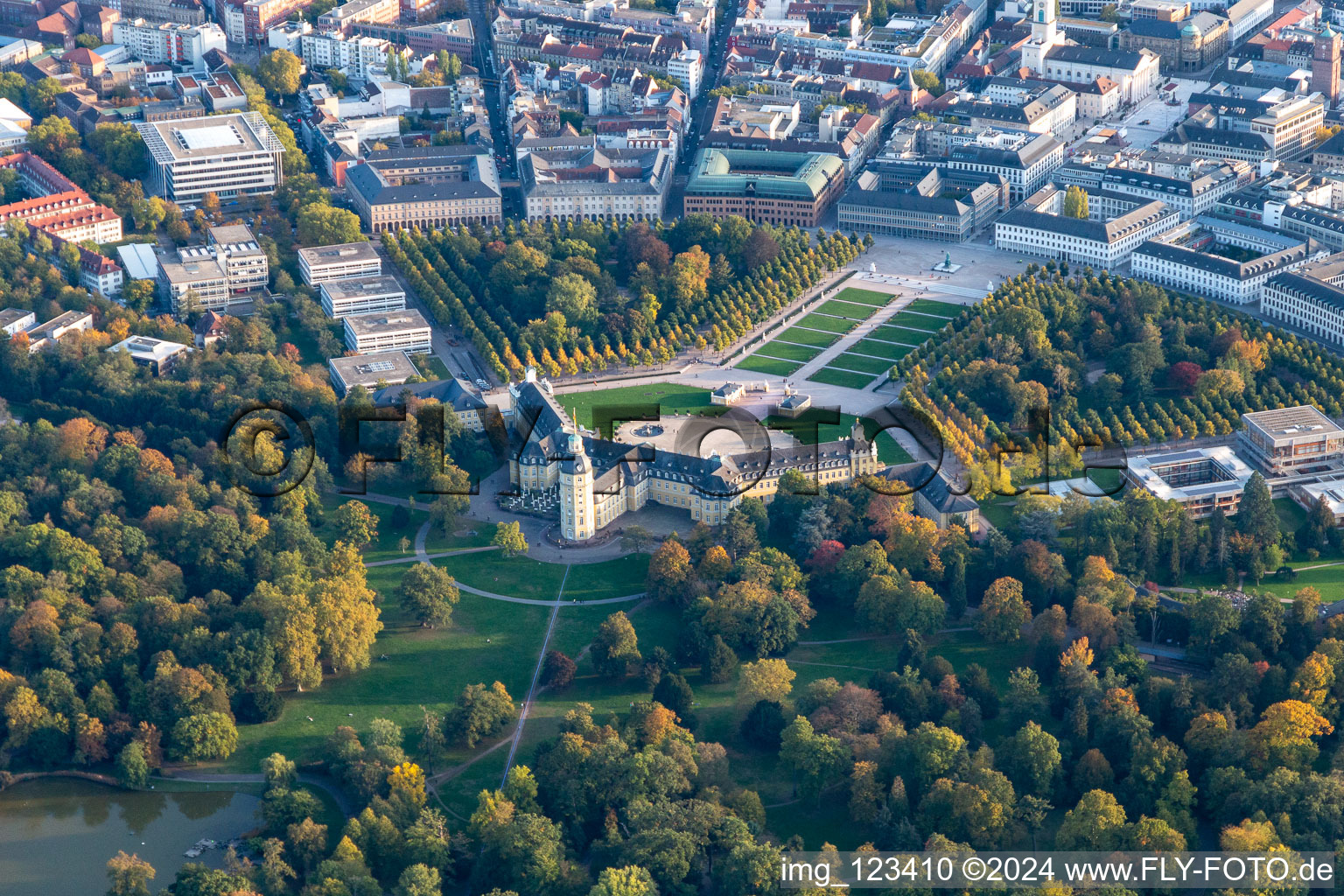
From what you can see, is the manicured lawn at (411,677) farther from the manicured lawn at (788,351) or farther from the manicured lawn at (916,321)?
the manicured lawn at (916,321)

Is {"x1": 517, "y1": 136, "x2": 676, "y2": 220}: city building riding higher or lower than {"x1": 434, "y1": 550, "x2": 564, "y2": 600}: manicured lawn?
higher

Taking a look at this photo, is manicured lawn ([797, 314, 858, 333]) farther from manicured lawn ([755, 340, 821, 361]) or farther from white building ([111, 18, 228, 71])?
white building ([111, 18, 228, 71])

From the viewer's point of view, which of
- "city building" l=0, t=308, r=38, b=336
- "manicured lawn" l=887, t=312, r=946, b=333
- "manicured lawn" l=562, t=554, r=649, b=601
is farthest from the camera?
"manicured lawn" l=887, t=312, r=946, b=333

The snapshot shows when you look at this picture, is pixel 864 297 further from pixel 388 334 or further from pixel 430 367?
pixel 388 334

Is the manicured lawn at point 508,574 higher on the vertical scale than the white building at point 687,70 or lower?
lower

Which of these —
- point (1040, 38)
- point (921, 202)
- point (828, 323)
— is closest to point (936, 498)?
point (828, 323)

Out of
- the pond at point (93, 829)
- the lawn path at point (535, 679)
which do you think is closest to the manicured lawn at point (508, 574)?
the lawn path at point (535, 679)

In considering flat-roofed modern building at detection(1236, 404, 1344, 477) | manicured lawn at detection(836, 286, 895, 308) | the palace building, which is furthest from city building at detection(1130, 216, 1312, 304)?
the palace building

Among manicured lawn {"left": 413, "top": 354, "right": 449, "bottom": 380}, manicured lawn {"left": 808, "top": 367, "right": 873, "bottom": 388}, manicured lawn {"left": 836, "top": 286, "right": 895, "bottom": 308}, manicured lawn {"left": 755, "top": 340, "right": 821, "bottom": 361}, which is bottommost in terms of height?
manicured lawn {"left": 413, "top": 354, "right": 449, "bottom": 380}
